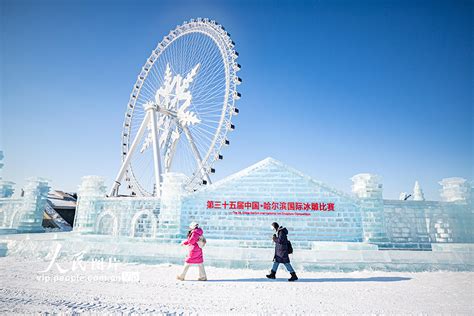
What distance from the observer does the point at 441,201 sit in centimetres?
954

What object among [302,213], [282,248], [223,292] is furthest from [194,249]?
[302,213]

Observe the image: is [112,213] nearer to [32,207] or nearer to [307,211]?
[32,207]

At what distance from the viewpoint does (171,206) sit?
9906 millimetres

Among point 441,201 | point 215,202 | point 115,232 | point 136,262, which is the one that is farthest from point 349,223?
point 115,232

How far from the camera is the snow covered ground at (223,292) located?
12.2 ft

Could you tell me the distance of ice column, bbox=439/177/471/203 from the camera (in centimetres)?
948

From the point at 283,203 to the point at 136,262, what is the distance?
16.6 ft

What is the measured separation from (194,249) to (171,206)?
481 centimetres

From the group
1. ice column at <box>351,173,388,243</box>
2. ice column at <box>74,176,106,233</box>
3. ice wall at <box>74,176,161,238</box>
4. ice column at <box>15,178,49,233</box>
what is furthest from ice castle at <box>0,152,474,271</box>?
ice column at <box>15,178,49,233</box>

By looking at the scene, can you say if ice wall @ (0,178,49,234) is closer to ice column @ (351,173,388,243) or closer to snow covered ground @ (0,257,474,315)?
snow covered ground @ (0,257,474,315)

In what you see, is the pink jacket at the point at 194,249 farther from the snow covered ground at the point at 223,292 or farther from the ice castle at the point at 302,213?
the ice castle at the point at 302,213

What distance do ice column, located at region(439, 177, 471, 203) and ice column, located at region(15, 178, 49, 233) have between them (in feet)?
59.8

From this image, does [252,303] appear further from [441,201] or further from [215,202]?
[441,201]

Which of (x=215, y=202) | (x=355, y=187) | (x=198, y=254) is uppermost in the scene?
(x=355, y=187)
